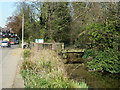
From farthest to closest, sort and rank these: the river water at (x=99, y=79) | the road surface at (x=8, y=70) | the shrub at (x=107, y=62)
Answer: the shrub at (x=107, y=62)
the river water at (x=99, y=79)
the road surface at (x=8, y=70)

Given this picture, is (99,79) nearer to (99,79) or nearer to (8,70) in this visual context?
(99,79)

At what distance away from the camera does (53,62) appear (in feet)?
20.9

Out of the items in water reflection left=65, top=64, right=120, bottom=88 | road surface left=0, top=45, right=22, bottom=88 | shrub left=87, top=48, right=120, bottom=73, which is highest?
shrub left=87, top=48, right=120, bottom=73

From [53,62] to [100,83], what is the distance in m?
2.09

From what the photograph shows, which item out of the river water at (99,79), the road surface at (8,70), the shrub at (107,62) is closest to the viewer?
the road surface at (8,70)

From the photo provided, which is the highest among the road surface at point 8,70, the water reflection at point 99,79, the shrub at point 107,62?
the shrub at point 107,62

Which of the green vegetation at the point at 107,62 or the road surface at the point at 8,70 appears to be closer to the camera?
the road surface at the point at 8,70

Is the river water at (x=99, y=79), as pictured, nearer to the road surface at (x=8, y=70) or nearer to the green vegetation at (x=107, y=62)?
the green vegetation at (x=107, y=62)

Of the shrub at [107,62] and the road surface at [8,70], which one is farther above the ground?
the shrub at [107,62]

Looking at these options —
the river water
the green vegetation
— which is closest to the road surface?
the river water

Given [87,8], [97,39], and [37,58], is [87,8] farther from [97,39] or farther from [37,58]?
[37,58]

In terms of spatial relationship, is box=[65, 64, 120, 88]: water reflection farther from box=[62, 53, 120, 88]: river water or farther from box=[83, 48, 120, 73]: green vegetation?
box=[83, 48, 120, 73]: green vegetation

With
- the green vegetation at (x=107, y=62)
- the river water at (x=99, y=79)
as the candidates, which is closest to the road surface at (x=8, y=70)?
the river water at (x=99, y=79)

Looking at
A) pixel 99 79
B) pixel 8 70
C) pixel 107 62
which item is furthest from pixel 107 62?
pixel 8 70
